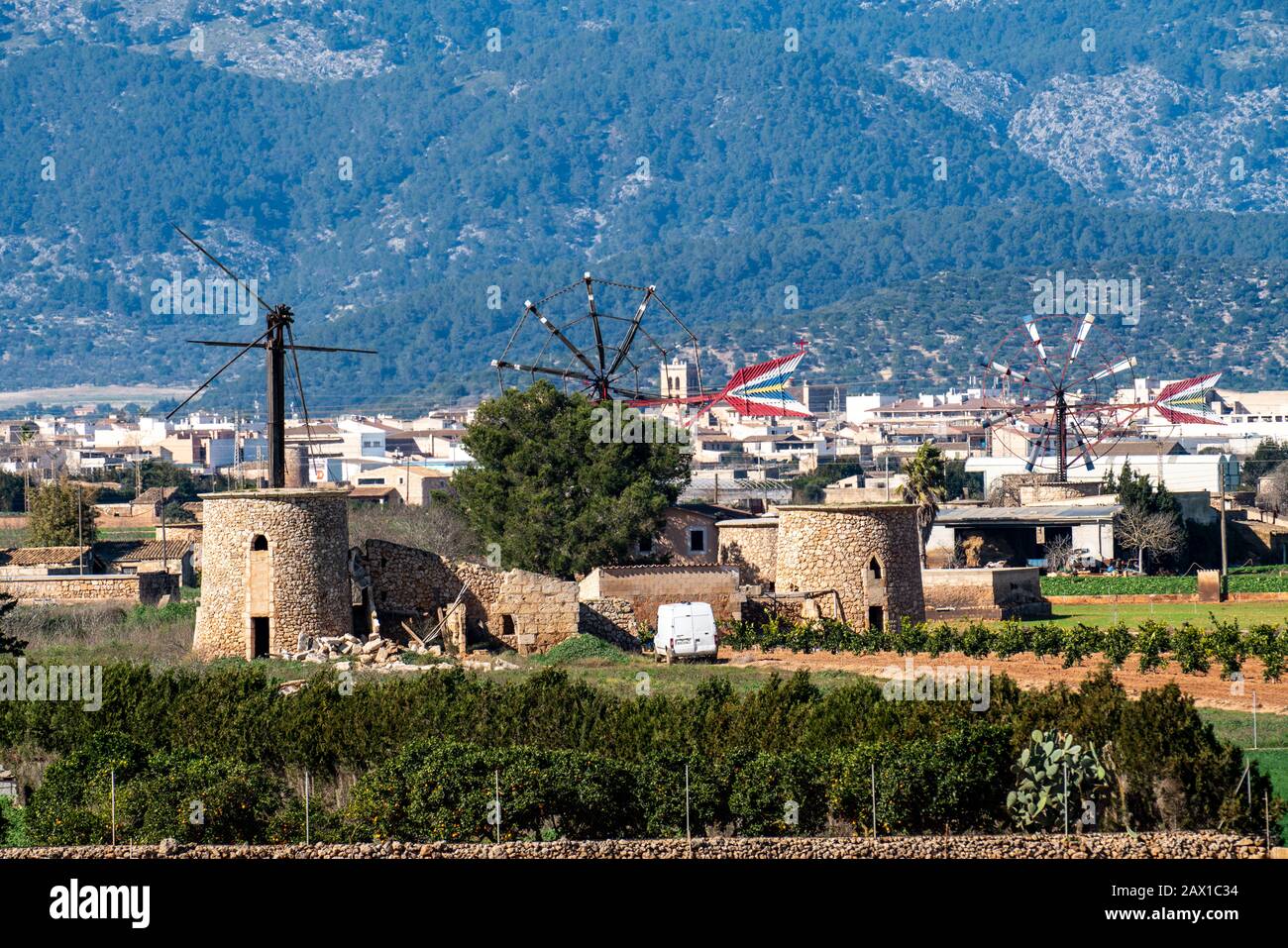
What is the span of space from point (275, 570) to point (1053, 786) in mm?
16213

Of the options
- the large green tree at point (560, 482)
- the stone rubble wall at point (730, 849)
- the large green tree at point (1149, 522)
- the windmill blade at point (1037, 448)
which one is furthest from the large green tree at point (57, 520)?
the windmill blade at point (1037, 448)

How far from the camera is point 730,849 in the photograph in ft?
74.9

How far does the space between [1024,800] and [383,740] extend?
7872 millimetres

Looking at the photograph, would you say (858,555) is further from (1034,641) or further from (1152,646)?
(1152,646)

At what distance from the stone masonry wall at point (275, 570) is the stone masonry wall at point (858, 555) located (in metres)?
9.91

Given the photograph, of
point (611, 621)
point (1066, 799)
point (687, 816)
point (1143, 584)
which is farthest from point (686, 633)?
point (1143, 584)

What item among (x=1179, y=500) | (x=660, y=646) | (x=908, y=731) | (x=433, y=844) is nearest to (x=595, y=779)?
(x=433, y=844)

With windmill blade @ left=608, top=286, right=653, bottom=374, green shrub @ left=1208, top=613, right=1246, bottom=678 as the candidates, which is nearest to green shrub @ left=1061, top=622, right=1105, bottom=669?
green shrub @ left=1208, top=613, right=1246, bottom=678

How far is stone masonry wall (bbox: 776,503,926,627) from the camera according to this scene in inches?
1640

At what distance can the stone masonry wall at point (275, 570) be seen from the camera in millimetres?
36094

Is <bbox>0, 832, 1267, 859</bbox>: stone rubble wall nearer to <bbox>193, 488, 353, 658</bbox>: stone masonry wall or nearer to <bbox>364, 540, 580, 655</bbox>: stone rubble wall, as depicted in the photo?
<bbox>193, 488, 353, 658</bbox>: stone masonry wall

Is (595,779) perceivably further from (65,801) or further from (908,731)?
(65,801)

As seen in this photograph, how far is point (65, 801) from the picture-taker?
2495 cm

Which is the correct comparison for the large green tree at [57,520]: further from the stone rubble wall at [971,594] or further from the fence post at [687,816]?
the fence post at [687,816]
